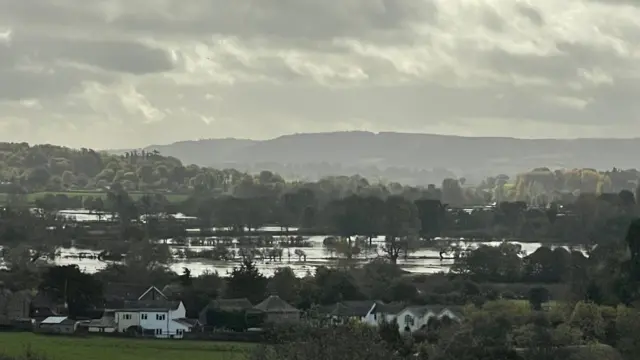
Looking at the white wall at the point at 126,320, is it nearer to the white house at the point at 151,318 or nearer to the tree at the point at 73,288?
the white house at the point at 151,318

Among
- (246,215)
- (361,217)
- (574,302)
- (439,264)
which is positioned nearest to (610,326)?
(574,302)

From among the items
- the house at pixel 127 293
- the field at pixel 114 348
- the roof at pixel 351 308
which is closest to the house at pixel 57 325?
the field at pixel 114 348

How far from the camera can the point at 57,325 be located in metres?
39.3

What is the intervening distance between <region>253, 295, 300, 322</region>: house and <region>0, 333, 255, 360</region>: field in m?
5.21

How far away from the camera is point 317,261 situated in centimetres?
6600

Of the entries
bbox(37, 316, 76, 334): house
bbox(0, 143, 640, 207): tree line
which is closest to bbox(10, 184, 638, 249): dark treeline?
bbox(0, 143, 640, 207): tree line

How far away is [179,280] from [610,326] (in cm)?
2041

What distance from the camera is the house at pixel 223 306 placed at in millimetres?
41562

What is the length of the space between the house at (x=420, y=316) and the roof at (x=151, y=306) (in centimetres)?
841

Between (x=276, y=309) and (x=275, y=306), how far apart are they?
1.17 feet

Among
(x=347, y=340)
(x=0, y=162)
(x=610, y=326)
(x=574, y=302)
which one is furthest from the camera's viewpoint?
(x=0, y=162)

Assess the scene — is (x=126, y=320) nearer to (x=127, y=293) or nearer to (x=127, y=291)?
(x=127, y=293)

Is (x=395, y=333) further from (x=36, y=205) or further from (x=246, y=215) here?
(x=36, y=205)

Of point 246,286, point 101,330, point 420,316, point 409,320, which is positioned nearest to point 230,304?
point 246,286
